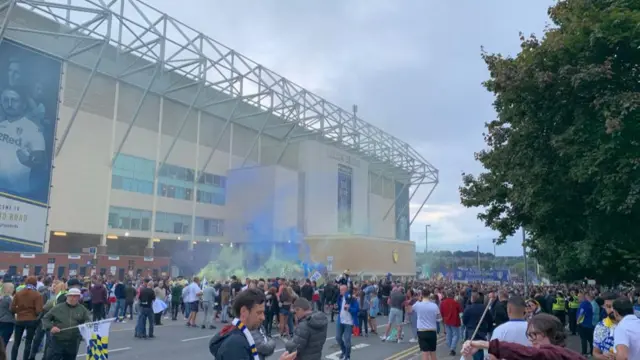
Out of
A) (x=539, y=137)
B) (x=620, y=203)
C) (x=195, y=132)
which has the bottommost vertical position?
(x=620, y=203)

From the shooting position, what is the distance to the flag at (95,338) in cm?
742

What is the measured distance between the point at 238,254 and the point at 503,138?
3507 centimetres

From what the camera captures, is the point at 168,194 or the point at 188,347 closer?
the point at 188,347

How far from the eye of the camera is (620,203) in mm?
10062

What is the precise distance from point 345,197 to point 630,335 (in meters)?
48.7

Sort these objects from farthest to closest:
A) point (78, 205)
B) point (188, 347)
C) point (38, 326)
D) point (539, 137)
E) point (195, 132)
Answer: point (195, 132) < point (78, 205) < point (188, 347) < point (539, 137) < point (38, 326)

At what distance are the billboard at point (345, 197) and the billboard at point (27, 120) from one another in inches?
1287

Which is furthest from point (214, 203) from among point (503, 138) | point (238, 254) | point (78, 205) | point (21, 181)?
point (503, 138)

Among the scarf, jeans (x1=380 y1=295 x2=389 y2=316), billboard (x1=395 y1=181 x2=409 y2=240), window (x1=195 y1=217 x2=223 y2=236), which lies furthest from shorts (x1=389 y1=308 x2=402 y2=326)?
billboard (x1=395 y1=181 x2=409 y2=240)

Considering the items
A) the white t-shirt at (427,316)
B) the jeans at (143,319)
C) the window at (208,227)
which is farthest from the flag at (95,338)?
the window at (208,227)

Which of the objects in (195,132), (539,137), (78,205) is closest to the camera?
(539,137)

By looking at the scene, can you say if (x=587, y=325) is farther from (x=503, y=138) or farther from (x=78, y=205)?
(x=78, y=205)

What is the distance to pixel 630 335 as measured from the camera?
15.9 feet

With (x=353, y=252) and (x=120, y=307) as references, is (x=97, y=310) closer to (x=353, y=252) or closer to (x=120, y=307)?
(x=120, y=307)
